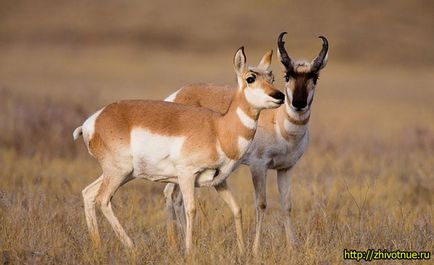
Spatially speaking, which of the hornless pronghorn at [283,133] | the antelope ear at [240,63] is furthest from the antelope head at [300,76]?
the antelope ear at [240,63]

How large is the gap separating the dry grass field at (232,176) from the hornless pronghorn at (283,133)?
1.15 ft

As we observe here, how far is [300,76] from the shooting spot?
8703 millimetres

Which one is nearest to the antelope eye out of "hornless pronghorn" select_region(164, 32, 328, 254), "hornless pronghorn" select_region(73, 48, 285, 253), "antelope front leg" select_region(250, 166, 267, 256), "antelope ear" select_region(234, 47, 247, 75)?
"hornless pronghorn" select_region(73, 48, 285, 253)

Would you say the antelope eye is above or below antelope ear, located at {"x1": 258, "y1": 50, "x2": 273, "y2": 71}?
below

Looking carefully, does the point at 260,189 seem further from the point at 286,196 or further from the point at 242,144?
the point at 242,144

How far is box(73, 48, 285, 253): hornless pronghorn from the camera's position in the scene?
757cm

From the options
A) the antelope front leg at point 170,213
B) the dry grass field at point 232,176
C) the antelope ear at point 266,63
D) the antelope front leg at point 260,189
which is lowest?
the dry grass field at point 232,176

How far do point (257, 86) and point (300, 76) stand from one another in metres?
1.33

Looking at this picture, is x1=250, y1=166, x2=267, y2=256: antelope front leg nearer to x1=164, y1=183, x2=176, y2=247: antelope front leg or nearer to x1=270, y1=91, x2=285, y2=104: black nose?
x1=164, y1=183, x2=176, y2=247: antelope front leg

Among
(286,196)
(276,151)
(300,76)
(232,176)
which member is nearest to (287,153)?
(276,151)

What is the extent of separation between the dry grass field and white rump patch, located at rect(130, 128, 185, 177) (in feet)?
2.36

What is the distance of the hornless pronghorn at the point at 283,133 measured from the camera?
8.68 m

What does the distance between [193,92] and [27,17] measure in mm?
52432

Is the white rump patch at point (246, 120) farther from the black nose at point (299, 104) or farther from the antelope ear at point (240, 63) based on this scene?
the black nose at point (299, 104)
